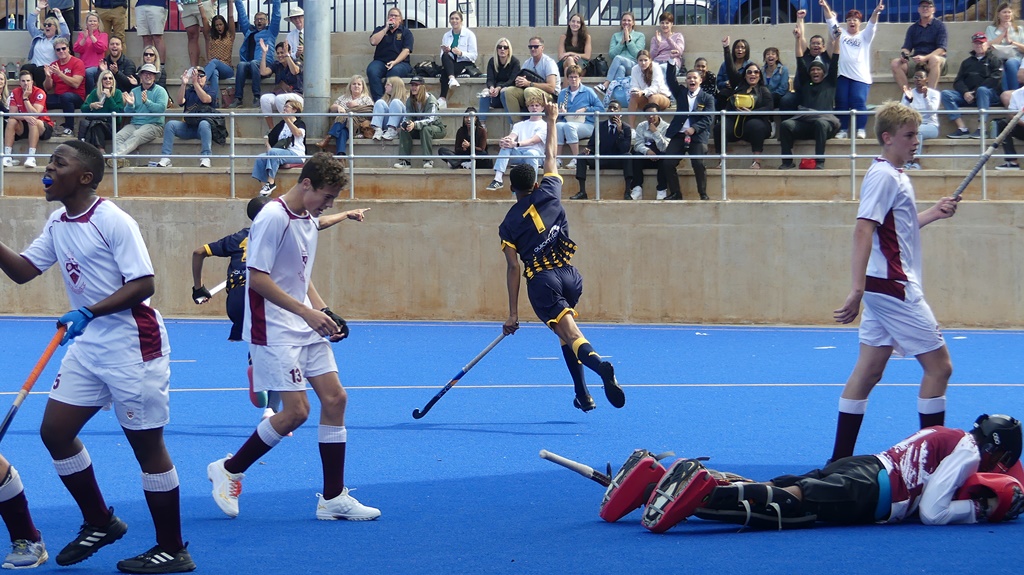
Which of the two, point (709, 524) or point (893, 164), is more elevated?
point (893, 164)

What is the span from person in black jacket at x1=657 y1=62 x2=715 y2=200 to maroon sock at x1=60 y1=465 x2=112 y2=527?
1163 centimetres

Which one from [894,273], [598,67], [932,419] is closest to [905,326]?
[894,273]

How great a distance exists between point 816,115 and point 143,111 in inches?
395

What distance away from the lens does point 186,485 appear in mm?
7484

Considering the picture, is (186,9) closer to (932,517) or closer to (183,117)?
(183,117)

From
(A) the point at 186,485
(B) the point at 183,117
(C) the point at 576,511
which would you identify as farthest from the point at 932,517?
(B) the point at 183,117

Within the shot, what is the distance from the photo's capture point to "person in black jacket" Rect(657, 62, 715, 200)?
1653 cm

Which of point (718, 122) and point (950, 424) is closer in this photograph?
point (950, 424)

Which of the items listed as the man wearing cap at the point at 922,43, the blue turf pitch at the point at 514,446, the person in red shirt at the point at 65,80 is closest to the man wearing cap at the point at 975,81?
the man wearing cap at the point at 922,43

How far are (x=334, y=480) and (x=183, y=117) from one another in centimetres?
1326

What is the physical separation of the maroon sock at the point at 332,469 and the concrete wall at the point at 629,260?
33.4 feet

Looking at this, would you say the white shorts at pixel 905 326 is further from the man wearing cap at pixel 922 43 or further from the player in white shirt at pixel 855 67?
the man wearing cap at pixel 922 43

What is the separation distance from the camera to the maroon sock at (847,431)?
703 cm

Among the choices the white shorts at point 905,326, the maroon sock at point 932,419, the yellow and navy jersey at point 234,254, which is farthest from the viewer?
the yellow and navy jersey at point 234,254
